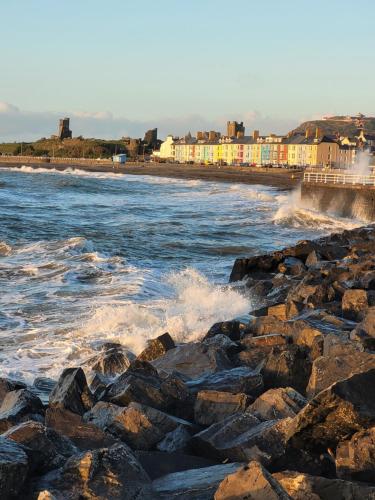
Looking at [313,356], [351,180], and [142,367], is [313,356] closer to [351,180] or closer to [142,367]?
[142,367]

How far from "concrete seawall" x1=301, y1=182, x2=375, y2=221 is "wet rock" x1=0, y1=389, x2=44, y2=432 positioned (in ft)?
86.9

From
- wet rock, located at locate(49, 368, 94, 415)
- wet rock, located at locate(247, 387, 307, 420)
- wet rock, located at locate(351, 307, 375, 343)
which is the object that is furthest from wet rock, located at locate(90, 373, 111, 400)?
wet rock, located at locate(351, 307, 375, 343)

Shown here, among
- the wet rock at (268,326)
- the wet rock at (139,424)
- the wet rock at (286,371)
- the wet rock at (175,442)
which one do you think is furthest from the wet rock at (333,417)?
the wet rock at (268,326)

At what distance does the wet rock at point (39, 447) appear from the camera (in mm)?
4109

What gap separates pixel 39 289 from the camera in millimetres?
13617

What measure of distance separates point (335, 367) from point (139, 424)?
161cm

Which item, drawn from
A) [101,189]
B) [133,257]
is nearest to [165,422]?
[133,257]

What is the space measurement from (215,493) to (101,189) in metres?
54.2

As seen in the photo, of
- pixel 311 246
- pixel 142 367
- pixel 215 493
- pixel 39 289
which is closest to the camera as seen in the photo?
pixel 215 493

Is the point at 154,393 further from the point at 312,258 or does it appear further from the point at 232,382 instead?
the point at 312,258

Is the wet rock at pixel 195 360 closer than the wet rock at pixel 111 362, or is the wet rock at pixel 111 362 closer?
the wet rock at pixel 195 360

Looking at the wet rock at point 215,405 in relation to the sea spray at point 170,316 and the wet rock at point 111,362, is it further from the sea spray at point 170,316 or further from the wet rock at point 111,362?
the sea spray at point 170,316

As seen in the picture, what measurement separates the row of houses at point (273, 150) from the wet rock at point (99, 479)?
289 ft

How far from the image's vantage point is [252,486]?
3.43 meters
